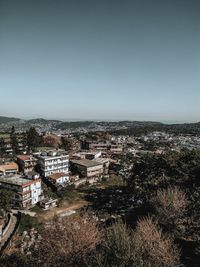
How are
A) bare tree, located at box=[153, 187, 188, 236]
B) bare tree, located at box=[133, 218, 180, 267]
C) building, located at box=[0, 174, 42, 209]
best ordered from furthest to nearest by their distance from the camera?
building, located at box=[0, 174, 42, 209] < bare tree, located at box=[153, 187, 188, 236] < bare tree, located at box=[133, 218, 180, 267]

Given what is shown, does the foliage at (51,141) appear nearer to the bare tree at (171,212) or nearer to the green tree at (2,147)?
the green tree at (2,147)

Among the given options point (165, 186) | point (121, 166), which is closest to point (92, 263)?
point (165, 186)

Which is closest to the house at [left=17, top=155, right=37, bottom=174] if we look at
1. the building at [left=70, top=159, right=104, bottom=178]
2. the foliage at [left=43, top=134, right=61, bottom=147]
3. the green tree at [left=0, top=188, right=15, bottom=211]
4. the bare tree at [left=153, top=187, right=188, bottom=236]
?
the building at [left=70, top=159, right=104, bottom=178]

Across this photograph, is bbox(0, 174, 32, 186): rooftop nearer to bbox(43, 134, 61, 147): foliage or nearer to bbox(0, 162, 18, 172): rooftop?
bbox(0, 162, 18, 172): rooftop

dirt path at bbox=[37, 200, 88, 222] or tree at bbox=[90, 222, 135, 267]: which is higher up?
tree at bbox=[90, 222, 135, 267]

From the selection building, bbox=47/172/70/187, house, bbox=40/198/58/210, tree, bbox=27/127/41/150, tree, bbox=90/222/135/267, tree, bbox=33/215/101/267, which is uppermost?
tree, bbox=27/127/41/150

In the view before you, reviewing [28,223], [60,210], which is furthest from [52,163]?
[28,223]

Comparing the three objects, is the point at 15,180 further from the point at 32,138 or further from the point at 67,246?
the point at 32,138
